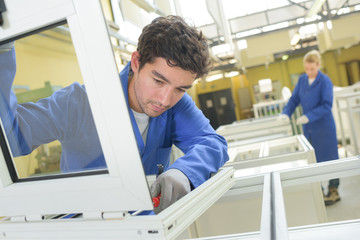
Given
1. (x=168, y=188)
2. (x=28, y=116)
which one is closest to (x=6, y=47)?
(x=28, y=116)

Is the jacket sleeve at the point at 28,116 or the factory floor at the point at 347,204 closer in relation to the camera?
the jacket sleeve at the point at 28,116

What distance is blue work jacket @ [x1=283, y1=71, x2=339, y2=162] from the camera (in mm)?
3131

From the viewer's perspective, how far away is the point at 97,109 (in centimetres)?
53

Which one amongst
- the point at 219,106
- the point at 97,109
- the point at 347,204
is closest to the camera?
→ the point at 97,109

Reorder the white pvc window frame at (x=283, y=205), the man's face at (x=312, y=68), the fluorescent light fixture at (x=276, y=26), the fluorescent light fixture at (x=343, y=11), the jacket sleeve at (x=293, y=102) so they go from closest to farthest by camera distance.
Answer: the white pvc window frame at (x=283, y=205)
the man's face at (x=312, y=68)
the jacket sleeve at (x=293, y=102)
the fluorescent light fixture at (x=343, y=11)
the fluorescent light fixture at (x=276, y=26)


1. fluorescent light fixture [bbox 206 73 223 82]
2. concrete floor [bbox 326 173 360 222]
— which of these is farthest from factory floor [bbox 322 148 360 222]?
fluorescent light fixture [bbox 206 73 223 82]

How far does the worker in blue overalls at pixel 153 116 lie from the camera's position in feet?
1.97

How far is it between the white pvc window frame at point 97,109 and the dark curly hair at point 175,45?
0.47 m

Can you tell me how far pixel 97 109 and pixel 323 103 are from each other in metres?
3.09

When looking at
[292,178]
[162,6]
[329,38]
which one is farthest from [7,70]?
[329,38]

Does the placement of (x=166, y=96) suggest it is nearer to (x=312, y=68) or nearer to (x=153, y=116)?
(x=153, y=116)

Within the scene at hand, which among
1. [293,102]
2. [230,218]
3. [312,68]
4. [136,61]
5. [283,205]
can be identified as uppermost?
[136,61]

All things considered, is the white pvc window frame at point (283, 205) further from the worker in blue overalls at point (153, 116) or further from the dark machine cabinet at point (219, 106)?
the dark machine cabinet at point (219, 106)

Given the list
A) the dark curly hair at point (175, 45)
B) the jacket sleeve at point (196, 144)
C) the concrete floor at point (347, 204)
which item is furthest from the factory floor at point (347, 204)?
the dark curly hair at point (175, 45)
